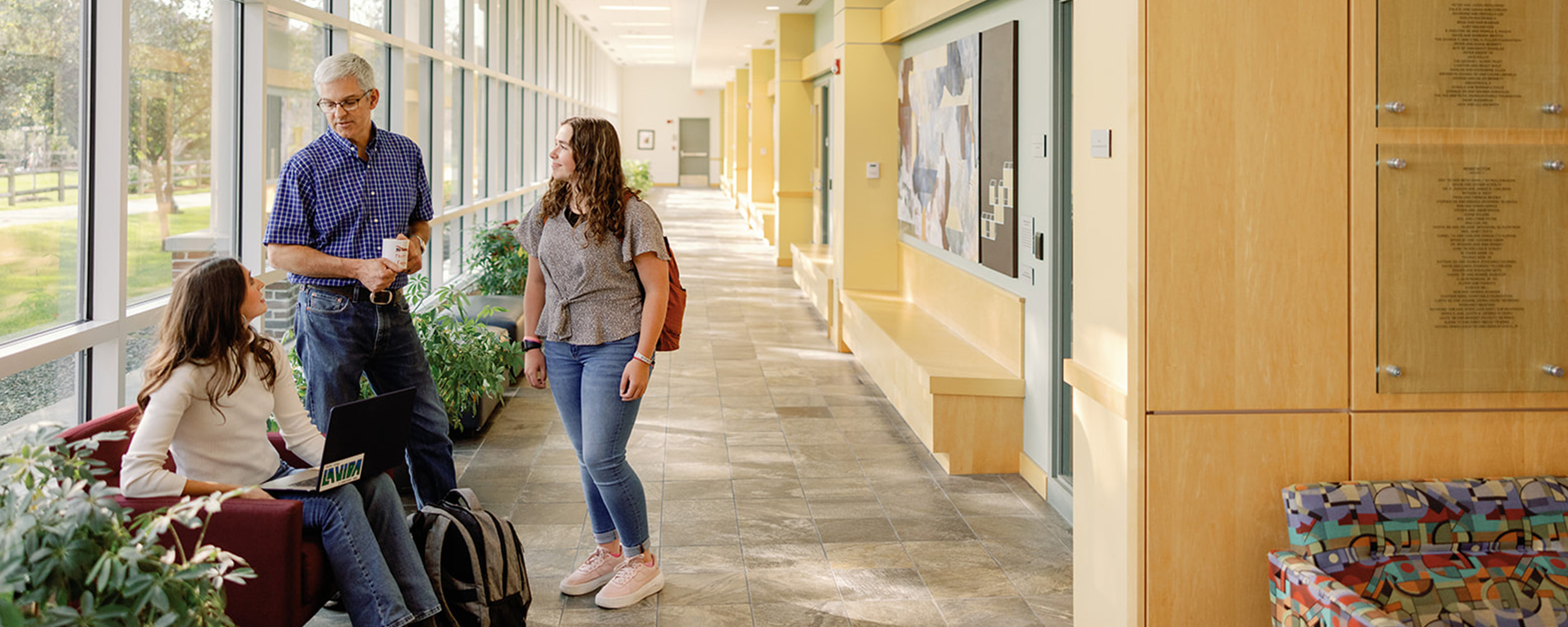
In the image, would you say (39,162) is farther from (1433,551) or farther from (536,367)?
(1433,551)

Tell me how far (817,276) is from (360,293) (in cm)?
716

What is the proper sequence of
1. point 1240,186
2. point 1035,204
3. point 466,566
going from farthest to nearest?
point 1035,204 < point 466,566 < point 1240,186

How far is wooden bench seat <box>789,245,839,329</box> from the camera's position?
31.7 feet

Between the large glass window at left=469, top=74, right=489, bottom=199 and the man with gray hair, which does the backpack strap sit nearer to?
the man with gray hair

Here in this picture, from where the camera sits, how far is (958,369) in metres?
5.67

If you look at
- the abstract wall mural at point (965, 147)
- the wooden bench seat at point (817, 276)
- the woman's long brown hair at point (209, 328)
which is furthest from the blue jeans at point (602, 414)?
the wooden bench seat at point (817, 276)

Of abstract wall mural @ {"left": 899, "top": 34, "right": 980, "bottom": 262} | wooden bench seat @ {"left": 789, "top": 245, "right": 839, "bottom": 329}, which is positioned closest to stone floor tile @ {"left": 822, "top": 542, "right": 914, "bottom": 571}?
abstract wall mural @ {"left": 899, "top": 34, "right": 980, "bottom": 262}

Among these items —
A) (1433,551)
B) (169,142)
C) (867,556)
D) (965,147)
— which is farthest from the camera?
(965,147)

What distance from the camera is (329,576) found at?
2.87m

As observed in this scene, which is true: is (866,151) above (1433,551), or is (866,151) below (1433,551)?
above

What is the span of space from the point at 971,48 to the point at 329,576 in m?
4.51

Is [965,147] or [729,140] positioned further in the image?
[729,140]

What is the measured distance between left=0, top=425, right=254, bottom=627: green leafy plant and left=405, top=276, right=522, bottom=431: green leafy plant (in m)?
3.70

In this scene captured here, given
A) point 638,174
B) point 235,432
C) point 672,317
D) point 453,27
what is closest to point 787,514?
point 672,317
